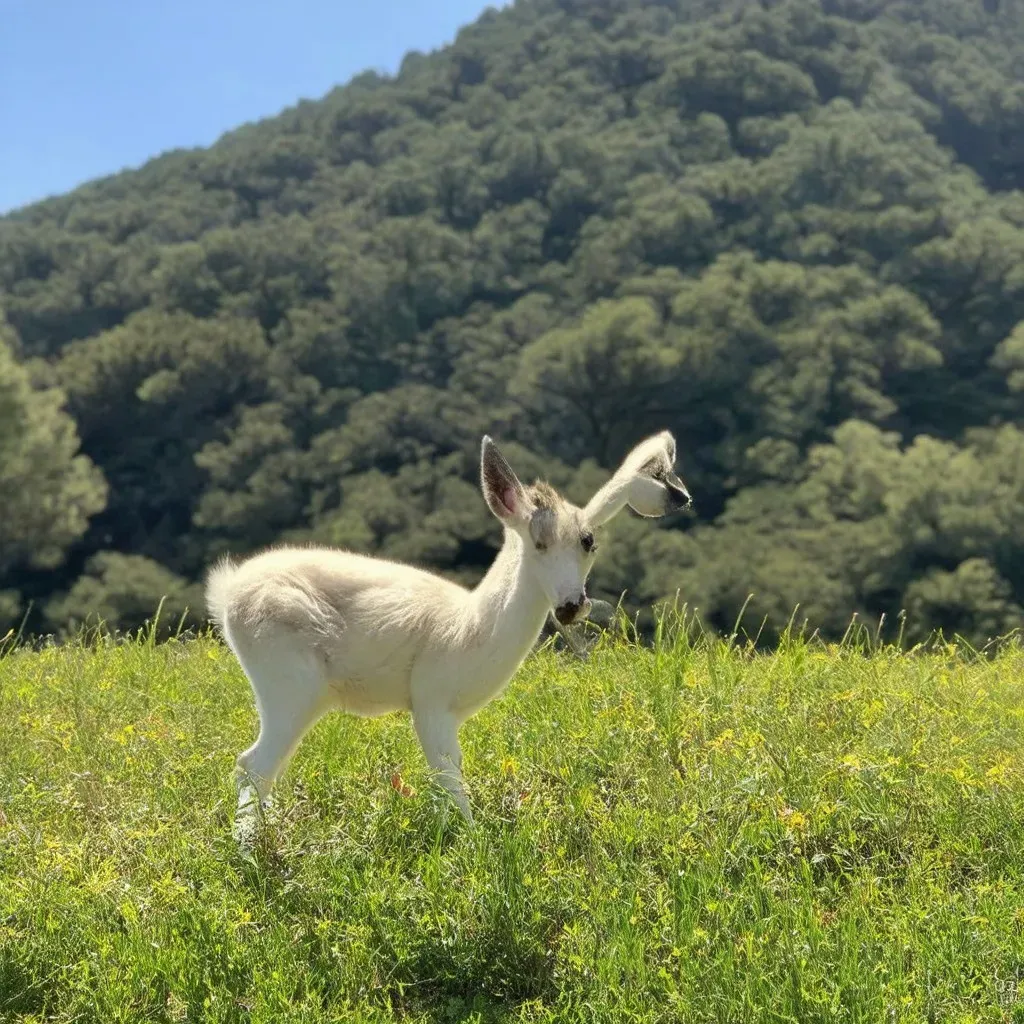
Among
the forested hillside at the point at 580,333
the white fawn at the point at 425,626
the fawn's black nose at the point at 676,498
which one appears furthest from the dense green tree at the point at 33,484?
the fawn's black nose at the point at 676,498

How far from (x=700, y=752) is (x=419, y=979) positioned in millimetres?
1808

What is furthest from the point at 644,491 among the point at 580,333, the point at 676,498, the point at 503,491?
the point at 580,333

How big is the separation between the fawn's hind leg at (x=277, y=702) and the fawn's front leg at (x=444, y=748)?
430 millimetres

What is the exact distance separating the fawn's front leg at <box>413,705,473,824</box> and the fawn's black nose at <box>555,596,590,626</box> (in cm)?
71

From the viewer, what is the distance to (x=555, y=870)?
4.37 meters

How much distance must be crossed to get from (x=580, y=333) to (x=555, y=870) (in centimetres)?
5120

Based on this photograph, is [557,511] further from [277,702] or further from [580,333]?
[580,333]

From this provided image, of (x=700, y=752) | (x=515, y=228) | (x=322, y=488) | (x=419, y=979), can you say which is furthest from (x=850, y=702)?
(x=515, y=228)

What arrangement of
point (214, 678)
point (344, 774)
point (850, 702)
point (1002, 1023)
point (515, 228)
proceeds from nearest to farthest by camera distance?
A: point (1002, 1023) → point (344, 774) → point (850, 702) → point (214, 678) → point (515, 228)

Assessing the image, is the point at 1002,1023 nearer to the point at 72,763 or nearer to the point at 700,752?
the point at 700,752

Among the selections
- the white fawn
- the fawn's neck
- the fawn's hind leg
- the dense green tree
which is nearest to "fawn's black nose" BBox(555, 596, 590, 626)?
the white fawn

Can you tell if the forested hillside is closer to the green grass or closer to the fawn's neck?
the green grass

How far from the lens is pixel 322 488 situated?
158 feet

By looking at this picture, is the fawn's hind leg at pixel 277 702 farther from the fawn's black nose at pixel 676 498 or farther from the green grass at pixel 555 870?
the fawn's black nose at pixel 676 498
